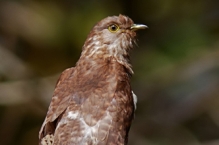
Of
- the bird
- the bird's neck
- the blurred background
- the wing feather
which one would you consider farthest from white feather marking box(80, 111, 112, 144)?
the blurred background

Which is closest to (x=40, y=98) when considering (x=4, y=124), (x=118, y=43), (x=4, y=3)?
(x=4, y=124)

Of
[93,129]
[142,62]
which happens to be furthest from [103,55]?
[142,62]

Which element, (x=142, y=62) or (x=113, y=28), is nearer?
(x=113, y=28)

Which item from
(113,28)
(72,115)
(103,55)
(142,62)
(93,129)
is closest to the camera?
(93,129)

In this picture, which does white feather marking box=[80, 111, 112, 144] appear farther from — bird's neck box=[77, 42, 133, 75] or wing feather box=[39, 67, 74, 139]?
bird's neck box=[77, 42, 133, 75]

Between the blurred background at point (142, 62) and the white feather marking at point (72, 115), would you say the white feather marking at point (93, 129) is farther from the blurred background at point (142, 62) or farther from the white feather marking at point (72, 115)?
the blurred background at point (142, 62)

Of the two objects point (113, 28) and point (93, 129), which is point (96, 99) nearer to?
point (93, 129)

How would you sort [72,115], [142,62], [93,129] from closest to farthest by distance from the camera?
[93,129] < [72,115] < [142,62]

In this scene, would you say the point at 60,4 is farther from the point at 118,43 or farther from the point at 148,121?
the point at 118,43

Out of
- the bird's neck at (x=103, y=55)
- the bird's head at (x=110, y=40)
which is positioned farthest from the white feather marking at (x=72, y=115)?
the bird's head at (x=110, y=40)
